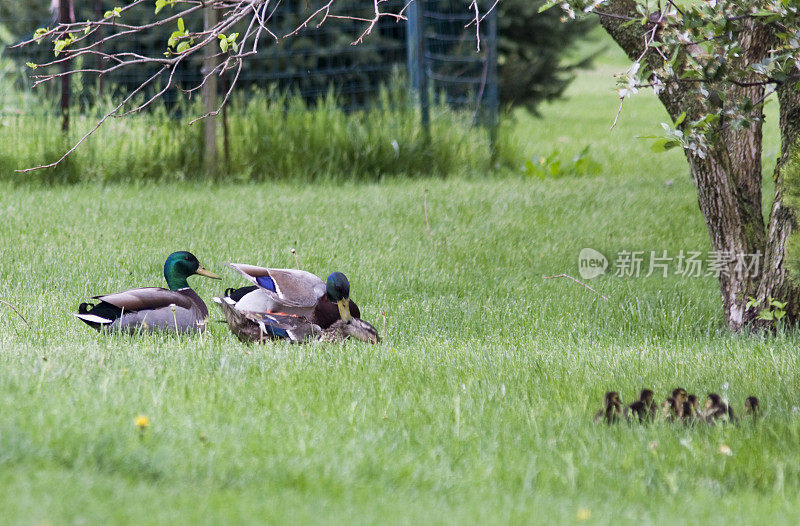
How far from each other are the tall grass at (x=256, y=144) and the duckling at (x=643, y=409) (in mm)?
7609

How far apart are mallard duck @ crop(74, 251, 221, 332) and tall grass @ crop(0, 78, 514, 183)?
5509 millimetres

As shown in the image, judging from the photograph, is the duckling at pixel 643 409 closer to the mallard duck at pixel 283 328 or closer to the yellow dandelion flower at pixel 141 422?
the mallard duck at pixel 283 328

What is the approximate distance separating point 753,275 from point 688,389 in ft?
5.57

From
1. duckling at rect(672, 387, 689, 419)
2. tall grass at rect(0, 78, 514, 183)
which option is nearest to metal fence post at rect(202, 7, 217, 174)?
tall grass at rect(0, 78, 514, 183)

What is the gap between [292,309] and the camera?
18.0 ft

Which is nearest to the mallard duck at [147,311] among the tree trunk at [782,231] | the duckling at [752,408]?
the duckling at [752,408]

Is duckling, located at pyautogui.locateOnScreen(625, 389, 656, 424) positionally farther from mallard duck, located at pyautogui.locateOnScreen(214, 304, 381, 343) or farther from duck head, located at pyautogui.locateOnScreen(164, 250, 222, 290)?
duck head, located at pyautogui.locateOnScreen(164, 250, 222, 290)

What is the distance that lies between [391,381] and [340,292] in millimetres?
860

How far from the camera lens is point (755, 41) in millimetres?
5801

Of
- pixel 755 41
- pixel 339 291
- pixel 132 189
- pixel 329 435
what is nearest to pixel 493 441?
pixel 329 435

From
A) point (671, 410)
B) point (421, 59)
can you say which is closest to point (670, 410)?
point (671, 410)

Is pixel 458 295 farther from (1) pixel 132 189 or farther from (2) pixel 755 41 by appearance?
(1) pixel 132 189

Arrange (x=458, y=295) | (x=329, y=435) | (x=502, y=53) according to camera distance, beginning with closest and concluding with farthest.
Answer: (x=329, y=435)
(x=458, y=295)
(x=502, y=53)

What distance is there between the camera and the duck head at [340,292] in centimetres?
515
